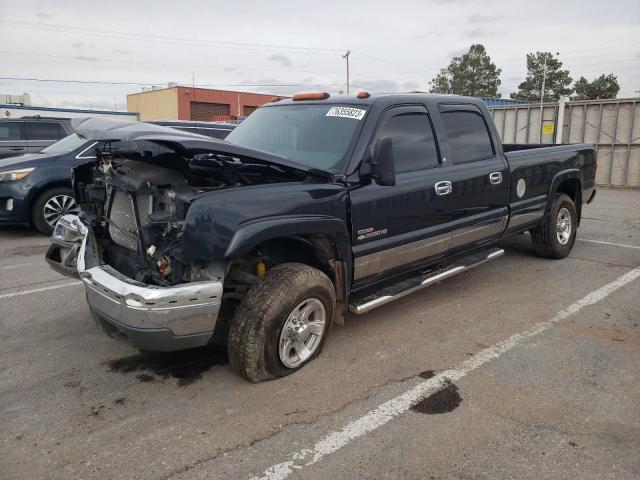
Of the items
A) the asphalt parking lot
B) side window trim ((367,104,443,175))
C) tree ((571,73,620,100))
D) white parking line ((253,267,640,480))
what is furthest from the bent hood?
tree ((571,73,620,100))

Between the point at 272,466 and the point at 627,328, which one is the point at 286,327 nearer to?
the point at 272,466

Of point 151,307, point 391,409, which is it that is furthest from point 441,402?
point 151,307

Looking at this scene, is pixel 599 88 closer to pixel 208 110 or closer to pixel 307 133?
pixel 208 110

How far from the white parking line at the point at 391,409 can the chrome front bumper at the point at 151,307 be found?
0.88 meters

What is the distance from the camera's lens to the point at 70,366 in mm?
3656

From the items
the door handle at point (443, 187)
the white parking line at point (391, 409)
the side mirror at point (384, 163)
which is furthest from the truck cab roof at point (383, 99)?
the white parking line at point (391, 409)

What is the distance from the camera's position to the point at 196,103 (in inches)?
1555

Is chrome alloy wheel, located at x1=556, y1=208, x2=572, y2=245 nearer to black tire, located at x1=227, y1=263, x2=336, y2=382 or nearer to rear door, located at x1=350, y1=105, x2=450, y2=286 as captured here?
rear door, located at x1=350, y1=105, x2=450, y2=286

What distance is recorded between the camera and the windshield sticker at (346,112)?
3.93 metres

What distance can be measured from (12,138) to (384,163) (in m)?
11.7

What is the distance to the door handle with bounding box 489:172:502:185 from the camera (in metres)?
4.89

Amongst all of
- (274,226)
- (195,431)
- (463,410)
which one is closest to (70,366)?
(195,431)

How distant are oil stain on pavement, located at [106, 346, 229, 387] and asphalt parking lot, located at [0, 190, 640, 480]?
0.01 meters

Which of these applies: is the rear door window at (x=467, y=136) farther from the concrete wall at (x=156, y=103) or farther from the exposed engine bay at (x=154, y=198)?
the concrete wall at (x=156, y=103)
